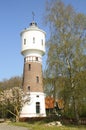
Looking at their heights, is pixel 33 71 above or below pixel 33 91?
above

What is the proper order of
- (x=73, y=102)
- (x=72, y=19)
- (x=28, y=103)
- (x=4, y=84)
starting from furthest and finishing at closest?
(x=4, y=84) → (x=28, y=103) → (x=72, y=19) → (x=73, y=102)

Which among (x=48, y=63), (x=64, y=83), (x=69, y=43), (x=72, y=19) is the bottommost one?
(x=64, y=83)

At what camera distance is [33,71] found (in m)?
41.6

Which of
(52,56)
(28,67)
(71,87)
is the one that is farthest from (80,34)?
(28,67)

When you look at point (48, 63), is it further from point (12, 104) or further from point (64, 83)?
point (12, 104)

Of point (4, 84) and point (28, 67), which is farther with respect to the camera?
point (4, 84)

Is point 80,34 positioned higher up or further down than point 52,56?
higher up

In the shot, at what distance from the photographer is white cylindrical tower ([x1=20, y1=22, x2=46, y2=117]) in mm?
41438

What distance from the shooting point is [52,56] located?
2633 cm

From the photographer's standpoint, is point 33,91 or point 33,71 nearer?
point 33,91

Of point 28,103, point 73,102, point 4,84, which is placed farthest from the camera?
point 4,84

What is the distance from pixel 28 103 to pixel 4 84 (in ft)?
97.7

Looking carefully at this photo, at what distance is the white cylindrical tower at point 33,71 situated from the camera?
41.4 meters

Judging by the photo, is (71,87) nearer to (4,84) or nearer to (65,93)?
(65,93)
